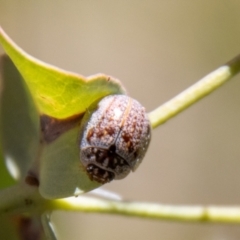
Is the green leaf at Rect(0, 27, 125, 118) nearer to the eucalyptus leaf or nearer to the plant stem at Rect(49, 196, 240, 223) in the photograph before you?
the eucalyptus leaf

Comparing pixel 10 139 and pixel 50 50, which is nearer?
pixel 10 139

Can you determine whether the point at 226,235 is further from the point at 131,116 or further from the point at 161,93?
the point at 131,116

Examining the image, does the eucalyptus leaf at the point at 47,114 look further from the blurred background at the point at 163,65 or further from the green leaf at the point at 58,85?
the blurred background at the point at 163,65

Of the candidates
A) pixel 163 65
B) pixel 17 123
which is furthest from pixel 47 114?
pixel 163 65

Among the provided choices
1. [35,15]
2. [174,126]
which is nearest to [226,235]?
[174,126]

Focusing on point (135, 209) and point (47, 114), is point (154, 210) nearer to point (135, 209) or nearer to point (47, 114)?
point (135, 209)

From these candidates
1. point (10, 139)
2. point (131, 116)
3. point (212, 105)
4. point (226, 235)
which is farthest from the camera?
point (212, 105)

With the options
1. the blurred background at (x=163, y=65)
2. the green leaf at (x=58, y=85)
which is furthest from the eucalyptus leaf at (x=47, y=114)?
the blurred background at (x=163, y=65)
